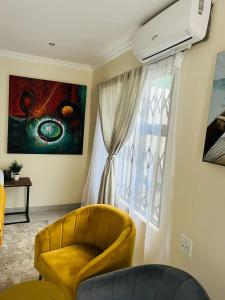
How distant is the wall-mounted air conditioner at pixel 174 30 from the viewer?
4.85ft

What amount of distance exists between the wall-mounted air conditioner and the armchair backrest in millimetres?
1296

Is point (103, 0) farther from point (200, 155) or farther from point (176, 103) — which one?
point (200, 155)

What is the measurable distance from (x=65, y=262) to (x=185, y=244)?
0.85m

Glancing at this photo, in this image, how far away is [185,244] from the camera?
1635 mm

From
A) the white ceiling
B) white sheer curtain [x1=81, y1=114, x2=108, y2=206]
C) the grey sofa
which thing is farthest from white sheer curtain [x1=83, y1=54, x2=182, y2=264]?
white sheer curtain [x1=81, y1=114, x2=108, y2=206]

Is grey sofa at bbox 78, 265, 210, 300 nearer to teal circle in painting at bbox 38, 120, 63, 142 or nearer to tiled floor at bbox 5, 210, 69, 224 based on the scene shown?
tiled floor at bbox 5, 210, 69, 224

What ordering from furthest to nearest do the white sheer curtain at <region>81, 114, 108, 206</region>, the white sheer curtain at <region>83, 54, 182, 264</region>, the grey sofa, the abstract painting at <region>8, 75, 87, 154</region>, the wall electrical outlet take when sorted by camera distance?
the abstract painting at <region>8, 75, 87, 154</region>
the white sheer curtain at <region>81, 114, 108, 206</region>
the white sheer curtain at <region>83, 54, 182, 264</region>
the wall electrical outlet
the grey sofa

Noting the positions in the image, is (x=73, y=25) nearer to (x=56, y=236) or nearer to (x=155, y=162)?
(x=155, y=162)

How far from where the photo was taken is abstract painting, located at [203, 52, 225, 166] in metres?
1.36

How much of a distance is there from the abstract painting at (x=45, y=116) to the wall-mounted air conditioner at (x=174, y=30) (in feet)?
5.84

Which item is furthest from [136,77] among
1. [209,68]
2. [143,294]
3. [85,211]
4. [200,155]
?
[143,294]

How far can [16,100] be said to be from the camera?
3.30 metres

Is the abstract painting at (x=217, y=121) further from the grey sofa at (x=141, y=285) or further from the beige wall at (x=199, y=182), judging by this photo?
the grey sofa at (x=141, y=285)

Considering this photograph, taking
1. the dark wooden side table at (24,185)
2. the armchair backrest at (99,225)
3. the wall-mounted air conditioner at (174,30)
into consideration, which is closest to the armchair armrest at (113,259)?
the armchair backrest at (99,225)
